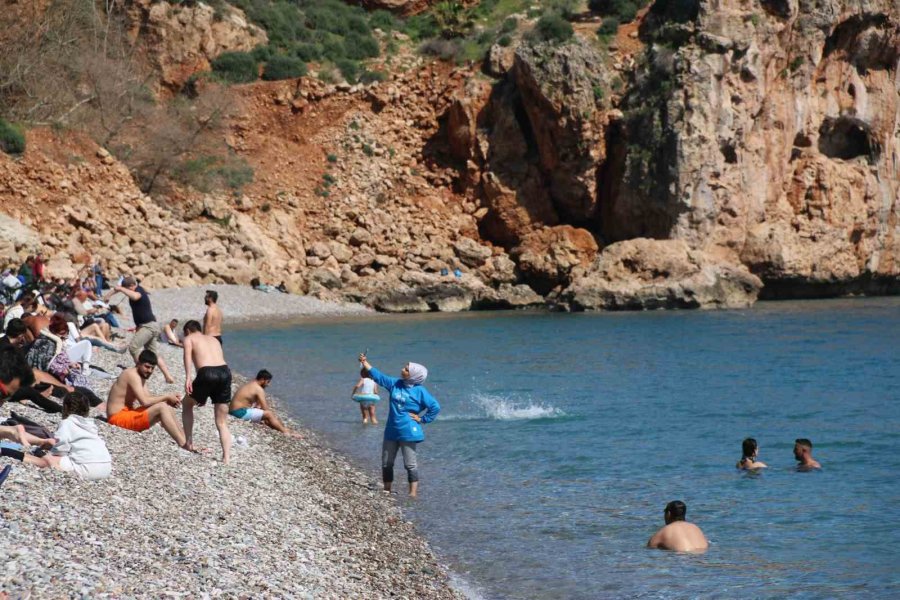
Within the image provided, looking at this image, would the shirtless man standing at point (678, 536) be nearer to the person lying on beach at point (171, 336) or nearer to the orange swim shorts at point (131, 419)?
the orange swim shorts at point (131, 419)

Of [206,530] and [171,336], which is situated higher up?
[206,530]

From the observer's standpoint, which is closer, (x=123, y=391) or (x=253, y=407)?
(x=123, y=391)

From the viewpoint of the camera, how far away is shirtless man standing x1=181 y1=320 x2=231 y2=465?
11.1m

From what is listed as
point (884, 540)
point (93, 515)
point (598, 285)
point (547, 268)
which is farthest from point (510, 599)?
point (547, 268)

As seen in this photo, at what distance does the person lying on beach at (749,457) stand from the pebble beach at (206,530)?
4862 millimetres

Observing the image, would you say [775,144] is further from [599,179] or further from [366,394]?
[366,394]

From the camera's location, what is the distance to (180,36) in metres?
55.0

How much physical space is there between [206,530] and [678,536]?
4.57 meters

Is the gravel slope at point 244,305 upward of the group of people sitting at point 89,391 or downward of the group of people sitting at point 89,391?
downward

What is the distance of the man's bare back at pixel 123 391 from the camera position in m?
12.1

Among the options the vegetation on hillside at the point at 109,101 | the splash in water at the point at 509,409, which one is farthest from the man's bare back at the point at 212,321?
the vegetation on hillside at the point at 109,101

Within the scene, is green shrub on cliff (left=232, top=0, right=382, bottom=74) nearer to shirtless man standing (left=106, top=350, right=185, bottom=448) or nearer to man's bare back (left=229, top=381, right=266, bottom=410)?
man's bare back (left=229, top=381, right=266, bottom=410)

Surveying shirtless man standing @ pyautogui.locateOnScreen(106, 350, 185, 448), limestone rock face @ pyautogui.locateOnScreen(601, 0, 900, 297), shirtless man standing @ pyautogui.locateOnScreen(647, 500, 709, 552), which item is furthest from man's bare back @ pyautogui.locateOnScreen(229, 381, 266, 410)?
limestone rock face @ pyautogui.locateOnScreen(601, 0, 900, 297)

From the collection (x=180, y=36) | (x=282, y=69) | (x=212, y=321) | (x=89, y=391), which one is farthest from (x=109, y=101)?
(x=89, y=391)
